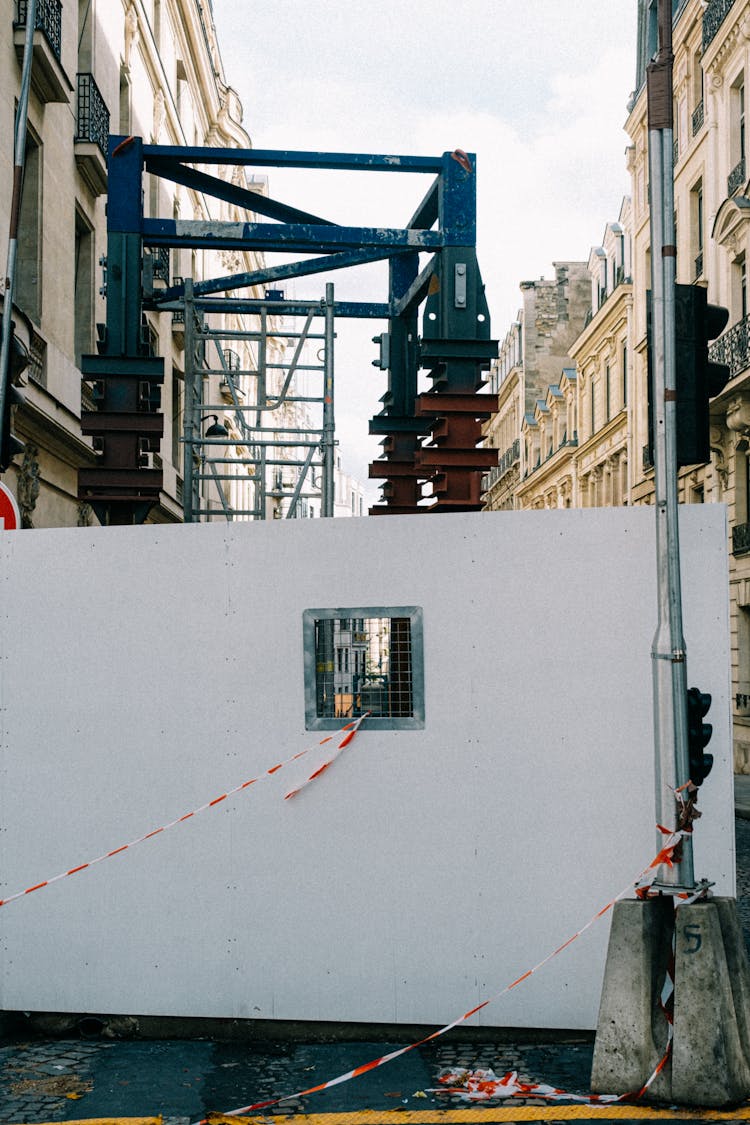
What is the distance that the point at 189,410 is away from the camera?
32.6 feet

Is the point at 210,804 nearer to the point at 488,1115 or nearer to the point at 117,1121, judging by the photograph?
the point at 117,1121

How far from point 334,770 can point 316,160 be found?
640 centimetres

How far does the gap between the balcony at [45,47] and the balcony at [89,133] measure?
1.97 m

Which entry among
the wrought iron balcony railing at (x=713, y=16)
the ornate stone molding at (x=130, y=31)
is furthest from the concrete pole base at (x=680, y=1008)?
the wrought iron balcony railing at (x=713, y=16)

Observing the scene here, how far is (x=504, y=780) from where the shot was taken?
577 cm

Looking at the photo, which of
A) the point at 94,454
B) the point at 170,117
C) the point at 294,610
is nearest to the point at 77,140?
the point at 94,454

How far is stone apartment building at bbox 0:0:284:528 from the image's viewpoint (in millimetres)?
14156

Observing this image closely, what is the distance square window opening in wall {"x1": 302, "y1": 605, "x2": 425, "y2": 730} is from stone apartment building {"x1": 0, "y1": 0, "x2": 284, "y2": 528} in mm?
3812

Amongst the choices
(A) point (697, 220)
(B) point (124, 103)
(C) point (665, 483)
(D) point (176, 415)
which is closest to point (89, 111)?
(B) point (124, 103)

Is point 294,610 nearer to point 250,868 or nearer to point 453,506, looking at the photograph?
point 250,868

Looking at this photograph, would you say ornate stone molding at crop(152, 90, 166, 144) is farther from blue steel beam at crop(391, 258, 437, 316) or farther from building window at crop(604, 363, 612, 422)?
building window at crop(604, 363, 612, 422)

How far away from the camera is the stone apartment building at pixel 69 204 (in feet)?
46.4

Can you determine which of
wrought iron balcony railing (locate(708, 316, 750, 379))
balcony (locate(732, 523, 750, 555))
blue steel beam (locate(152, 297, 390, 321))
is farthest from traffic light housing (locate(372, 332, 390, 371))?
balcony (locate(732, 523, 750, 555))

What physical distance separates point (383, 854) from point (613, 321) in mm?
40608
